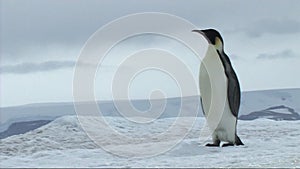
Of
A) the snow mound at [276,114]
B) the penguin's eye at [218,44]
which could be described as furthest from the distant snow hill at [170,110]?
the penguin's eye at [218,44]

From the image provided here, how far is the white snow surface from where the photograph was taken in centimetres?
370

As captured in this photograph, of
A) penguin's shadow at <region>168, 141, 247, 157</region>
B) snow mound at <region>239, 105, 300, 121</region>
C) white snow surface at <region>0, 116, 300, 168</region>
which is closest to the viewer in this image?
white snow surface at <region>0, 116, 300, 168</region>

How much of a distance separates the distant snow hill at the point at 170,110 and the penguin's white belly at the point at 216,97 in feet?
0.43

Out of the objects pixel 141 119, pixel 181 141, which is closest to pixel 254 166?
pixel 181 141

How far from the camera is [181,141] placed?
181 inches

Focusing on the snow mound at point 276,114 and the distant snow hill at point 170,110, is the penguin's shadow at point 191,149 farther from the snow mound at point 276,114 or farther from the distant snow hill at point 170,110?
the snow mound at point 276,114

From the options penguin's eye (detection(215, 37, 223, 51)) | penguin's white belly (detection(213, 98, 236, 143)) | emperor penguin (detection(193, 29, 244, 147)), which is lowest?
penguin's white belly (detection(213, 98, 236, 143))

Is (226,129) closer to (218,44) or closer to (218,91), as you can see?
(218,91)

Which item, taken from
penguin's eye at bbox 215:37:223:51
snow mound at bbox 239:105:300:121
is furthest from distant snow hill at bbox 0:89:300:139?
penguin's eye at bbox 215:37:223:51

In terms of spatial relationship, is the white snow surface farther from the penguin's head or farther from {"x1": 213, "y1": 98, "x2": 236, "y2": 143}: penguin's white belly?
the penguin's head

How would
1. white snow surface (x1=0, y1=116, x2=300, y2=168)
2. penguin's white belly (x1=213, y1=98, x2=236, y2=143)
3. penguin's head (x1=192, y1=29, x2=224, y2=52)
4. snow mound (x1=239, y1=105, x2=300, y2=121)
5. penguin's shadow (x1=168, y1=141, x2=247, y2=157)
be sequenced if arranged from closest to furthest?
1. white snow surface (x1=0, y1=116, x2=300, y2=168)
2. penguin's shadow (x1=168, y1=141, x2=247, y2=157)
3. penguin's head (x1=192, y1=29, x2=224, y2=52)
4. penguin's white belly (x1=213, y1=98, x2=236, y2=143)
5. snow mound (x1=239, y1=105, x2=300, y2=121)

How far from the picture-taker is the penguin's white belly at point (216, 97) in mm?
4656

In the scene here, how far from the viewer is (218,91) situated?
4.67 metres

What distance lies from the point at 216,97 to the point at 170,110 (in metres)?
0.54
